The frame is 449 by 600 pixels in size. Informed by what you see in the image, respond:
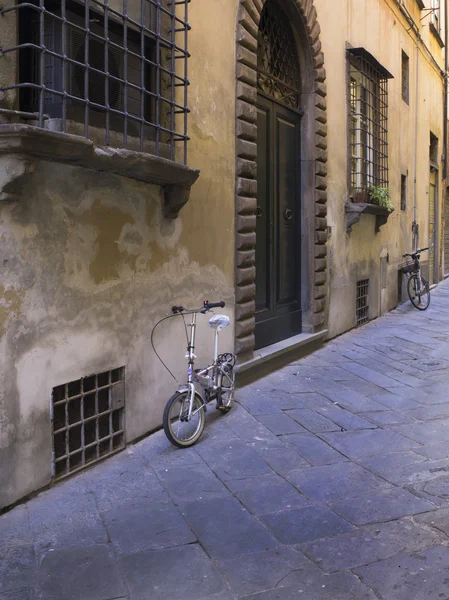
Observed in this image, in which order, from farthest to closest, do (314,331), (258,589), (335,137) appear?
1. (335,137)
2. (314,331)
3. (258,589)

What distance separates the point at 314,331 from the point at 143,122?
13.9 ft

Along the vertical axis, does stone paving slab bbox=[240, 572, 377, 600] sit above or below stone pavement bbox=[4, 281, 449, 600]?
below

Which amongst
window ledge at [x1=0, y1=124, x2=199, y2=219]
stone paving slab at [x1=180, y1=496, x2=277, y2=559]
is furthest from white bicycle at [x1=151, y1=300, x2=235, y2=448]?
window ledge at [x1=0, y1=124, x2=199, y2=219]

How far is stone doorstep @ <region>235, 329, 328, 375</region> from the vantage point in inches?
241

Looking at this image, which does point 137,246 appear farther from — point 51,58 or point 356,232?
→ point 356,232

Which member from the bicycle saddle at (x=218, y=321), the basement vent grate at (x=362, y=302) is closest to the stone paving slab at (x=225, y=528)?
the bicycle saddle at (x=218, y=321)

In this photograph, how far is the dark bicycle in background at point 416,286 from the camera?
39.0 feet

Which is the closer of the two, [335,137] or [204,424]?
A: [204,424]

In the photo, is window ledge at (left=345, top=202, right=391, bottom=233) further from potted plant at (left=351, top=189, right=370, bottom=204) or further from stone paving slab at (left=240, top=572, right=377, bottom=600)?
stone paving slab at (left=240, top=572, right=377, bottom=600)

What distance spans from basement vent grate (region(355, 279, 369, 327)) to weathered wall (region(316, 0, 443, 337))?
5.8 inches

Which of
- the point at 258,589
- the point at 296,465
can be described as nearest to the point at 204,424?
the point at 296,465

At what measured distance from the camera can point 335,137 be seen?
8.60m

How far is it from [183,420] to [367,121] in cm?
708

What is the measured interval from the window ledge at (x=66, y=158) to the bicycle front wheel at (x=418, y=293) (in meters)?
8.19
